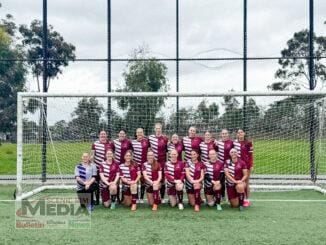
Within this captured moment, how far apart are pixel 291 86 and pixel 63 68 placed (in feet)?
17.7

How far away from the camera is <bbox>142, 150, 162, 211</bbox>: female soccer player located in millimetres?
7898

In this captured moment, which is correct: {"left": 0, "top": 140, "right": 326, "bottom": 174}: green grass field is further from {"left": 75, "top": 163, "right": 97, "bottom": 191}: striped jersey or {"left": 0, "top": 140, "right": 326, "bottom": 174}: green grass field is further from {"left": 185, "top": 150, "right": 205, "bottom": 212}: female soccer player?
{"left": 185, "top": 150, "right": 205, "bottom": 212}: female soccer player

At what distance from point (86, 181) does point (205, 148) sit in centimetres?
205

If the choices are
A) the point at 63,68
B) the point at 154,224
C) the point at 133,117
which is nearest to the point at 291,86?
the point at 133,117

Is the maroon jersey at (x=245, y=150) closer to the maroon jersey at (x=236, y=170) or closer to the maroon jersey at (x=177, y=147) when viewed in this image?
the maroon jersey at (x=236, y=170)

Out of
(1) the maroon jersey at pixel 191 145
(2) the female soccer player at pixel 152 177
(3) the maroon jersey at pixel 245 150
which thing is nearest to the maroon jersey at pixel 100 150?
(2) the female soccer player at pixel 152 177

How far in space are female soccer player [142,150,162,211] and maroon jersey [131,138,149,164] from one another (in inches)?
10.4

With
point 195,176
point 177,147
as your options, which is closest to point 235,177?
point 195,176

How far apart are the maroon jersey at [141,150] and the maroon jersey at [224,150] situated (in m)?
1.24

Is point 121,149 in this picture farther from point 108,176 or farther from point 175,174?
point 175,174

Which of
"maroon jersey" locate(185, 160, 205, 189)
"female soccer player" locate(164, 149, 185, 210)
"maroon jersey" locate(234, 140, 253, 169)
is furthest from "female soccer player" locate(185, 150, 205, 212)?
"maroon jersey" locate(234, 140, 253, 169)

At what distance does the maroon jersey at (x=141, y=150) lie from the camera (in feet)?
27.3

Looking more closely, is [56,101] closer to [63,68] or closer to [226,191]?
[63,68]

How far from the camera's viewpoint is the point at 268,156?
10258 millimetres
